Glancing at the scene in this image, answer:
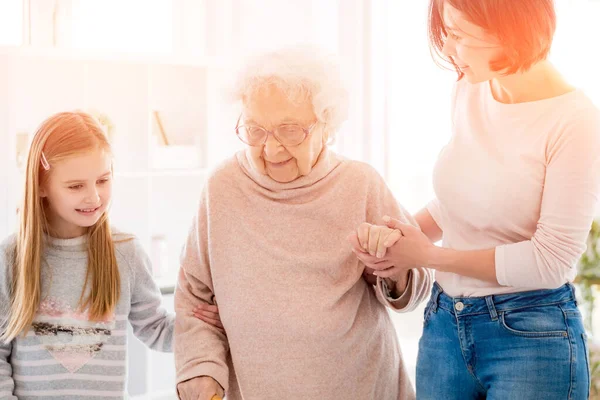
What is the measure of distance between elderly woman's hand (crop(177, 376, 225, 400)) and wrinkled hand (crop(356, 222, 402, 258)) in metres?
0.49

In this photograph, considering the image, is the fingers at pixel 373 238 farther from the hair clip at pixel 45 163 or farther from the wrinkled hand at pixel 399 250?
the hair clip at pixel 45 163

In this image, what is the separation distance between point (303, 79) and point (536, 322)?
74cm

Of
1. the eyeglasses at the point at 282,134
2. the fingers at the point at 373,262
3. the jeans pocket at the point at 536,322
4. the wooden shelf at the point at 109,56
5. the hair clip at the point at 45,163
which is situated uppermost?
the wooden shelf at the point at 109,56

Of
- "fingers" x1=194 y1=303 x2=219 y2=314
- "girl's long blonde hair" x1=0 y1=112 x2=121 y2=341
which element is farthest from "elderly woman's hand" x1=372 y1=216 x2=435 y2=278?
"girl's long blonde hair" x1=0 y1=112 x2=121 y2=341

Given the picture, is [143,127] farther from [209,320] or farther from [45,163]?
[209,320]

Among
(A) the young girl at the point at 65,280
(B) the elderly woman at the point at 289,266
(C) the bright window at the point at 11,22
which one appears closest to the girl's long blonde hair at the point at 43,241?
(A) the young girl at the point at 65,280

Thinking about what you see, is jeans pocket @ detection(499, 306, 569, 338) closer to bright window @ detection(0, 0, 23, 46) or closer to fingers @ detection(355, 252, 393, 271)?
fingers @ detection(355, 252, 393, 271)

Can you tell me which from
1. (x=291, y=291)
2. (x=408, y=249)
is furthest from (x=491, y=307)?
(x=291, y=291)

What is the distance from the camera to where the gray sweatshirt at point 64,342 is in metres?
1.73

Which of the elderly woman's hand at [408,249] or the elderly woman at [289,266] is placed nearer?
the elderly woman's hand at [408,249]

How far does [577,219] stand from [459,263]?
249 millimetres

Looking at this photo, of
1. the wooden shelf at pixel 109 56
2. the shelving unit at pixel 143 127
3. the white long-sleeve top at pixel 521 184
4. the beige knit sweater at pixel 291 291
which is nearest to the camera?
the white long-sleeve top at pixel 521 184

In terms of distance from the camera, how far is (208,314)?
5.72ft

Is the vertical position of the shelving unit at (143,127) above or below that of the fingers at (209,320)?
above
